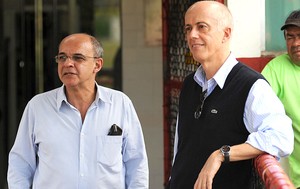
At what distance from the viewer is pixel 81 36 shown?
4.16 meters

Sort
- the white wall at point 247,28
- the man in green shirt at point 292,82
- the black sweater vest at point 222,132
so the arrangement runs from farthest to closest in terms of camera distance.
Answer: the white wall at point 247,28 < the man in green shirt at point 292,82 < the black sweater vest at point 222,132

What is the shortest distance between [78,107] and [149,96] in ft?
10.6

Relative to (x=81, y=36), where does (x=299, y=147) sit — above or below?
below

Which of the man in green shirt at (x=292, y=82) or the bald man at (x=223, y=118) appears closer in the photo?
the bald man at (x=223, y=118)

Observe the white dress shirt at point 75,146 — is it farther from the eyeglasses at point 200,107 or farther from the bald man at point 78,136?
the eyeglasses at point 200,107

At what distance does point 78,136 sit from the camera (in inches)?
158

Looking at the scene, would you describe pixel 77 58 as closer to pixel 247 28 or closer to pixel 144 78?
pixel 247 28

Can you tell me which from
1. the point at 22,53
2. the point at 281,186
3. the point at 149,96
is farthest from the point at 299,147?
the point at 22,53

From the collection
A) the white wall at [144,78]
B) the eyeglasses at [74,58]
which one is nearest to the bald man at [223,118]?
the eyeglasses at [74,58]

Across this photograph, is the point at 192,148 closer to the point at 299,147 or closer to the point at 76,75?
the point at 76,75

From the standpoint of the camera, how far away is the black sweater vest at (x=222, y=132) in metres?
3.24

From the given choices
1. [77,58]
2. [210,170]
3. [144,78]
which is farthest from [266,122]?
[144,78]

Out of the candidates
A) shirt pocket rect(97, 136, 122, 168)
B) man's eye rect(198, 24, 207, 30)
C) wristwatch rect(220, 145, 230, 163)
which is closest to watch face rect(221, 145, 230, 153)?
wristwatch rect(220, 145, 230, 163)

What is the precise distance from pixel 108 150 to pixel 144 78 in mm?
3295
